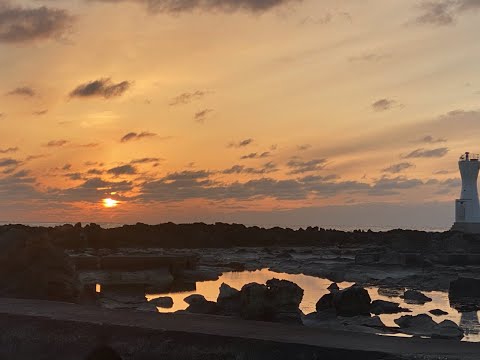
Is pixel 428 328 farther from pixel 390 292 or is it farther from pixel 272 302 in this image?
pixel 390 292

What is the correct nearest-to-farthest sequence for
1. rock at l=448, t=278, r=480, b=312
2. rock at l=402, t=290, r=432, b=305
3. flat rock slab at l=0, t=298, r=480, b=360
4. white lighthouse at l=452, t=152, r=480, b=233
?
flat rock slab at l=0, t=298, r=480, b=360 < rock at l=402, t=290, r=432, b=305 < rock at l=448, t=278, r=480, b=312 < white lighthouse at l=452, t=152, r=480, b=233

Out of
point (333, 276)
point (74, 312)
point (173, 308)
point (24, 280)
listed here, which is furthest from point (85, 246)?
point (74, 312)

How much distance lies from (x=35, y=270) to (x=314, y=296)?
42.6 feet

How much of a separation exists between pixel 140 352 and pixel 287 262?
116 ft

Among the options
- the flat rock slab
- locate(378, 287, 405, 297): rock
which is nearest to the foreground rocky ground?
locate(378, 287, 405, 297): rock

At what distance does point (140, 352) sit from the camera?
9648 mm

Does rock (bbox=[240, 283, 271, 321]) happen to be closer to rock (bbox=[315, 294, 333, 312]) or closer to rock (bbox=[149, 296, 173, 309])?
rock (bbox=[315, 294, 333, 312])

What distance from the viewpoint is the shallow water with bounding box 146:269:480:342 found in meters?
18.5

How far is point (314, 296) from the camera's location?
25.6 m

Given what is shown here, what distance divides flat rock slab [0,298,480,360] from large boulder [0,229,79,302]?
3.84 metres

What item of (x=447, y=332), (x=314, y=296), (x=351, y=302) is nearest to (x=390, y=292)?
(x=314, y=296)

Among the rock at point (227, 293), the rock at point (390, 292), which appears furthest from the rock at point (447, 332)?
the rock at point (390, 292)

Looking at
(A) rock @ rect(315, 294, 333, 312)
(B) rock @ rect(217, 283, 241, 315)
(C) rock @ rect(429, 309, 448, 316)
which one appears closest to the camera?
(B) rock @ rect(217, 283, 241, 315)

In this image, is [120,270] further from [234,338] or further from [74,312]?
[234,338]
